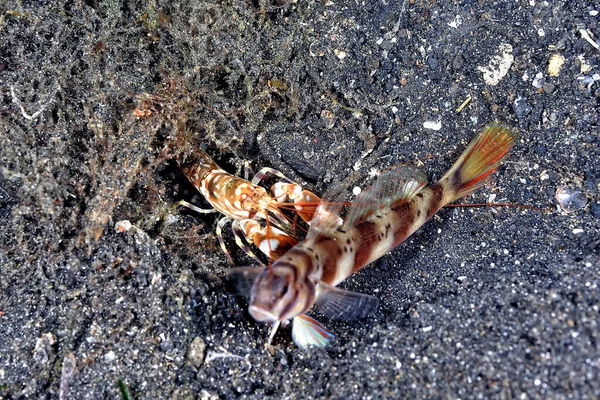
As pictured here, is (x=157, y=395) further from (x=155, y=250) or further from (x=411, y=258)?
(x=411, y=258)

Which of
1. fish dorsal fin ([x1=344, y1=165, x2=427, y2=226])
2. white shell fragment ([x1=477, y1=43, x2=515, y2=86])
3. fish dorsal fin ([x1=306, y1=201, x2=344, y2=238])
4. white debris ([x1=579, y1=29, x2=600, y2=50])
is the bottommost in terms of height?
fish dorsal fin ([x1=306, y1=201, x2=344, y2=238])

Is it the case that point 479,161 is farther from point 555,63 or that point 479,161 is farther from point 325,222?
point 325,222

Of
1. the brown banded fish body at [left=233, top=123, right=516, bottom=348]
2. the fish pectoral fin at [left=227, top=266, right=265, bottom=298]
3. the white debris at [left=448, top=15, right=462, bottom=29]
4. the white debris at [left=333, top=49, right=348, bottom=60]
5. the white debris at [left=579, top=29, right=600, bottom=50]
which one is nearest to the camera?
the brown banded fish body at [left=233, top=123, right=516, bottom=348]

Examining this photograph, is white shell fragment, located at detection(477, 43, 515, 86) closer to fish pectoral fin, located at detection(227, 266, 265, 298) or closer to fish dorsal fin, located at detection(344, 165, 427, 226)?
fish dorsal fin, located at detection(344, 165, 427, 226)

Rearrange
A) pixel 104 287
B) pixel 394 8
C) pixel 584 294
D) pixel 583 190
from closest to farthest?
pixel 584 294 < pixel 104 287 < pixel 583 190 < pixel 394 8

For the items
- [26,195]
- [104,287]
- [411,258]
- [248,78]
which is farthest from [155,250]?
[411,258]

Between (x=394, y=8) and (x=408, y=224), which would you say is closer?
(x=408, y=224)

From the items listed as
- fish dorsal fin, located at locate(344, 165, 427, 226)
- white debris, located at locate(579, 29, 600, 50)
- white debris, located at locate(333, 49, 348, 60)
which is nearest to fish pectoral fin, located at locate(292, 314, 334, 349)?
fish dorsal fin, located at locate(344, 165, 427, 226)

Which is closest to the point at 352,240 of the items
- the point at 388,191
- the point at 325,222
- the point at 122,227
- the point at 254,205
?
the point at 325,222
